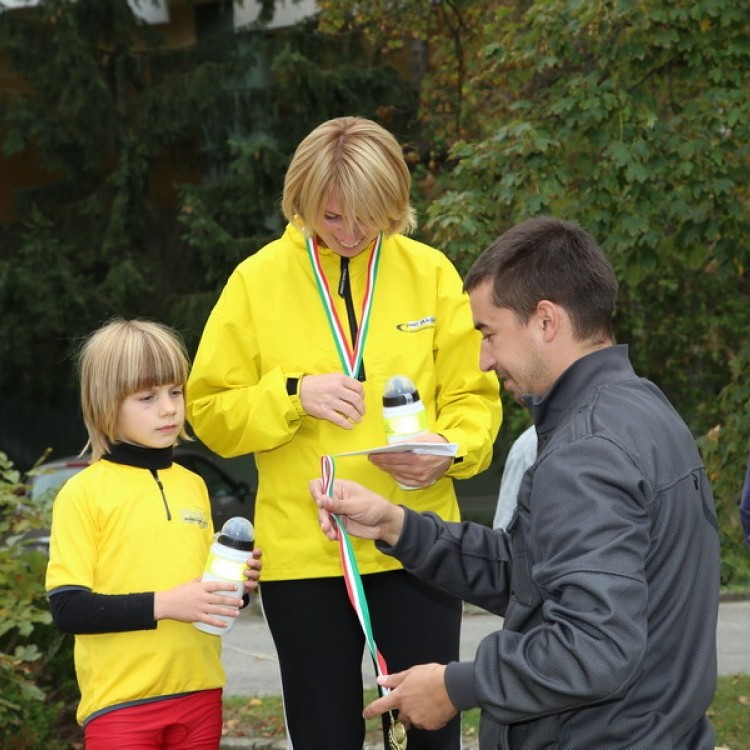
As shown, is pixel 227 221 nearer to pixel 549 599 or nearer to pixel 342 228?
pixel 342 228

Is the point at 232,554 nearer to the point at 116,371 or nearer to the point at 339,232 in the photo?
the point at 116,371

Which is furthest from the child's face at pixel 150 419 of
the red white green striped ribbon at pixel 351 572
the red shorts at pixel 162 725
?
the red shorts at pixel 162 725

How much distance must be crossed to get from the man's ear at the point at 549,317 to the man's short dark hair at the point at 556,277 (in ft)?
0.04

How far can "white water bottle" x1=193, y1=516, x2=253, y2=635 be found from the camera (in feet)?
10.9

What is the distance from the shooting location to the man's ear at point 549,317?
2598 mm

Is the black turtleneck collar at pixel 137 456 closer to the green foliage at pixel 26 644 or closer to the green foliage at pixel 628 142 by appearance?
the green foliage at pixel 26 644

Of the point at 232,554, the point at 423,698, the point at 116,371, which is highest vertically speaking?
the point at 116,371

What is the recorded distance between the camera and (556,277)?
2605 millimetres

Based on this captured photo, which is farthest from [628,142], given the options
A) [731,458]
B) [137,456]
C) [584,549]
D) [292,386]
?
[584,549]

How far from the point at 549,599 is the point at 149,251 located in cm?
1576

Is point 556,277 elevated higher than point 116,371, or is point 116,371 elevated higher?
point 556,277

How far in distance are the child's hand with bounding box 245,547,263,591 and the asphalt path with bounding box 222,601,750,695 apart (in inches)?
205

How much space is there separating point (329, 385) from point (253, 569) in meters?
0.55

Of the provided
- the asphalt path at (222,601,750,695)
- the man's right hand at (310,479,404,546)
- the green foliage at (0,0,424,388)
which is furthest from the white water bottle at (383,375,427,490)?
the green foliage at (0,0,424,388)
